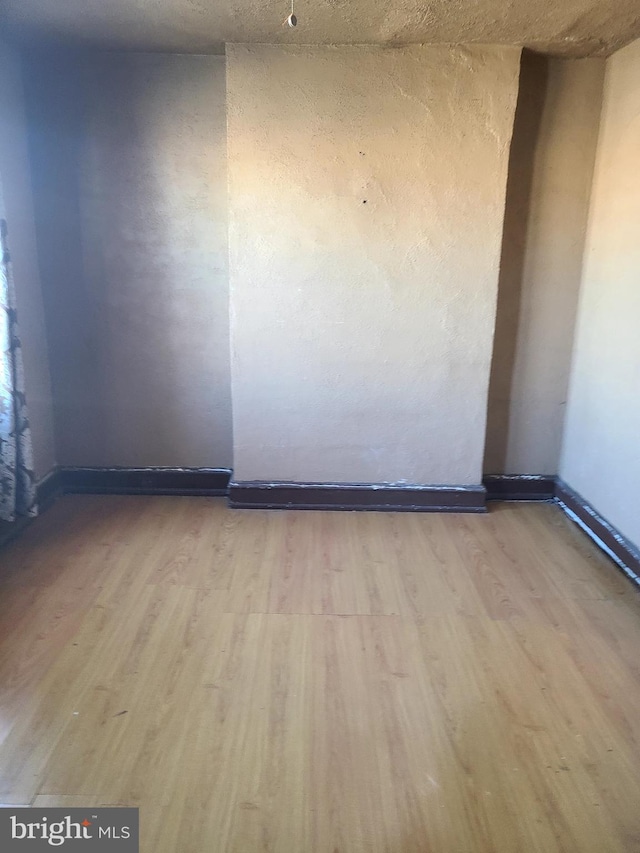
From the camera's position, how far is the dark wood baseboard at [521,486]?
10.9 feet

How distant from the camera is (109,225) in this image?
3.06 m

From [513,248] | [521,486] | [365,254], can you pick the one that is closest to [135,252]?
[365,254]

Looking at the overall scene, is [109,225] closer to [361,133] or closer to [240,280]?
[240,280]

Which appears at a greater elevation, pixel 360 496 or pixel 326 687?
pixel 360 496

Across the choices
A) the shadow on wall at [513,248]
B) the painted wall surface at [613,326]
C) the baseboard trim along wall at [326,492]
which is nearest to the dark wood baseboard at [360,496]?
the baseboard trim along wall at [326,492]

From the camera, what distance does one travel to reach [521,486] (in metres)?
3.34

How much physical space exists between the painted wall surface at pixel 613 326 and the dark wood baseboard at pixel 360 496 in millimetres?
598

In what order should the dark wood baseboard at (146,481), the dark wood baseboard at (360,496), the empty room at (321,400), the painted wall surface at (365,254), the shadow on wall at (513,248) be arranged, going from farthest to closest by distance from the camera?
the dark wood baseboard at (146,481)
the dark wood baseboard at (360,496)
the shadow on wall at (513,248)
the painted wall surface at (365,254)
the empty room at (321,400)

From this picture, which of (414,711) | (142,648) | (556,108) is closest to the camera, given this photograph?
(414,711)

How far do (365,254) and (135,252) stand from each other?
1181 millimetres

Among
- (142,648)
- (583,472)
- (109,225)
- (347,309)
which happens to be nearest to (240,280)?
(347,309)

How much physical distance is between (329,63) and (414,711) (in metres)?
2.64

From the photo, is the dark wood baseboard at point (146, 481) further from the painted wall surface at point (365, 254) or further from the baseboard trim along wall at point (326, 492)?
the painted wall surface at point (365, 254)
